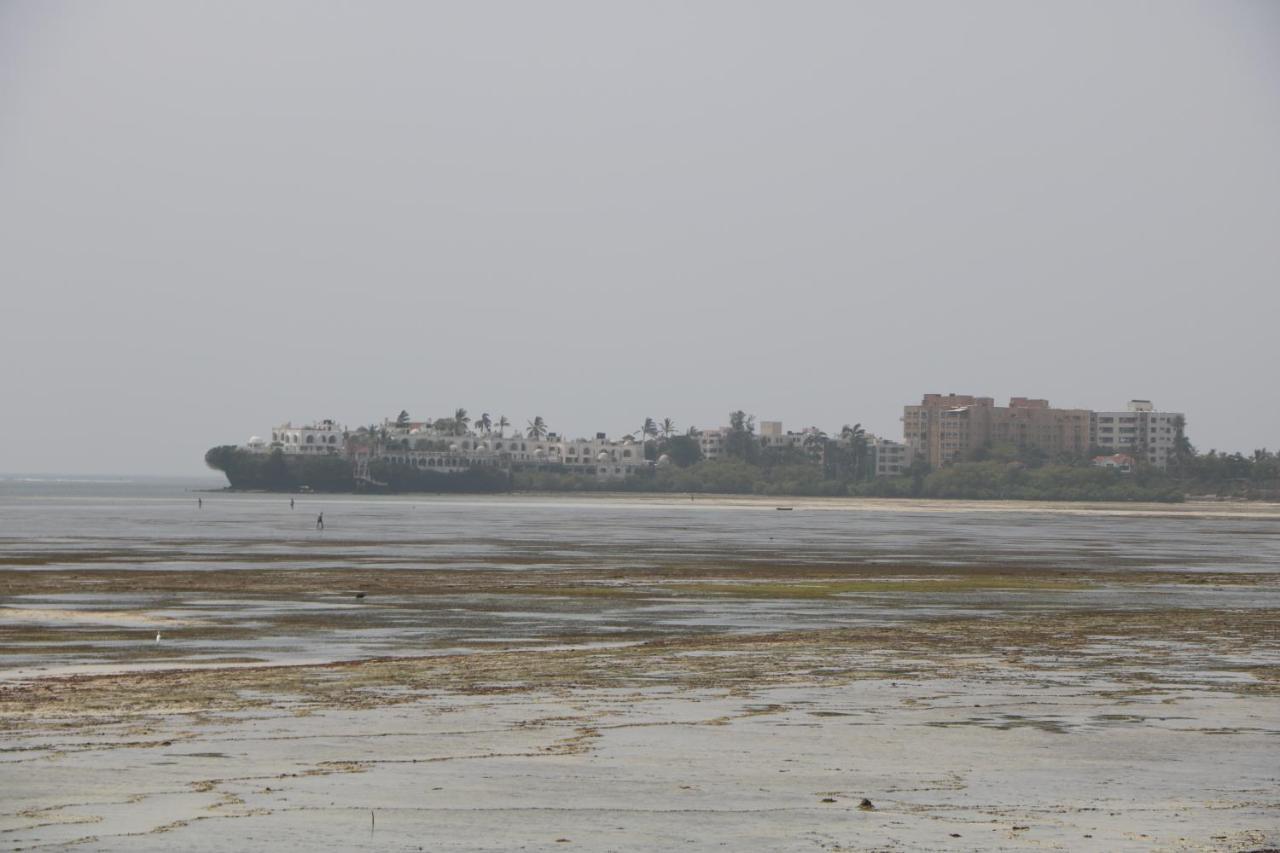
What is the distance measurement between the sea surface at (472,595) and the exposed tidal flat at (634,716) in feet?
0.88

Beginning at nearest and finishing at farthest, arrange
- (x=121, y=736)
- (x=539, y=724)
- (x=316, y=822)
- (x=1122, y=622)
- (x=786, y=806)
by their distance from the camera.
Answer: (x=316, y=822), (x=786, y=806), (x=121, y=736), (x=539, y=724), (x=1122, y=622)

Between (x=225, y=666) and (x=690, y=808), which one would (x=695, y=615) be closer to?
(x=225, y=666)

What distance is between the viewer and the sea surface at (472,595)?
1264 inches

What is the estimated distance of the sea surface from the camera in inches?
1264

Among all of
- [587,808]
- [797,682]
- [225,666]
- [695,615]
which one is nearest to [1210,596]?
[695,615]

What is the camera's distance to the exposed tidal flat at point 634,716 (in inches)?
569

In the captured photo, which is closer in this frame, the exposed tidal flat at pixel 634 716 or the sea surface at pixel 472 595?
the exposed tidal flat at pixel 634 716

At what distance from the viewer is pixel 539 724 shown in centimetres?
2014

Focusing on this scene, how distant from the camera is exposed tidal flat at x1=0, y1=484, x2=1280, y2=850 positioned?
47.4 feet

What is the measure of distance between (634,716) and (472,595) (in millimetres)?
24631

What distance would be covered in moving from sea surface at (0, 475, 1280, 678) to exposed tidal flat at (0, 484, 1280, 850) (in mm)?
269

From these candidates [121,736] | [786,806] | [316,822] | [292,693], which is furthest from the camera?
[292,693]

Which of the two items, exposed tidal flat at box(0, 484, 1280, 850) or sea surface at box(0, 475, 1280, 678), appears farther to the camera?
sea surface at box(0, 475, 1280, 678)

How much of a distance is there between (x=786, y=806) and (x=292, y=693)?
9.76 meters
